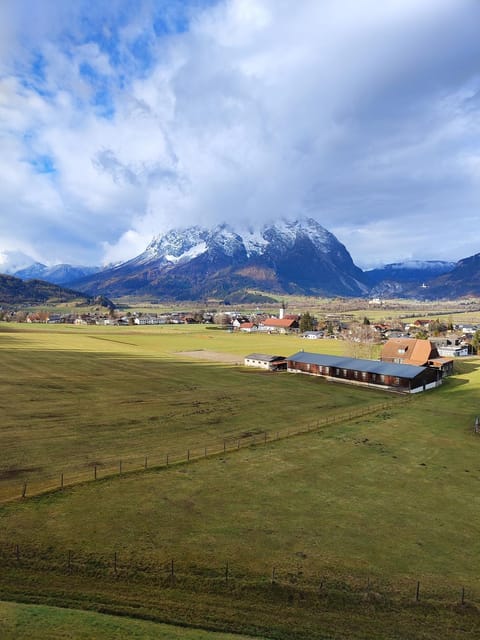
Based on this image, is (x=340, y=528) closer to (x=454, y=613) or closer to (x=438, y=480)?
(x=454, y=613)

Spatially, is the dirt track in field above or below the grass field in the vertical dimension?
above

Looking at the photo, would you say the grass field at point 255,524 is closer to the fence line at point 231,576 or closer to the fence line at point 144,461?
the fence line at point 231,576

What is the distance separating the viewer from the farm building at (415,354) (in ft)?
284

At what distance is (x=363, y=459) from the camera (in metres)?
37.2

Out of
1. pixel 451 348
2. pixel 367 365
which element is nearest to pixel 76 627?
pixel 367 365

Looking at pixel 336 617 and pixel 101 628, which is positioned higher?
pixel 101 628

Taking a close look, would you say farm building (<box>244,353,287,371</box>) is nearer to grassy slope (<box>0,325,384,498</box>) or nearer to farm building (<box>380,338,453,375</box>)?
grassy slope (<box>0,325,384,498</box>)

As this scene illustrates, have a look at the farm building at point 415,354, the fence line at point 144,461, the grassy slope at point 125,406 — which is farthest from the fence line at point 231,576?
the farm building at point 415,354

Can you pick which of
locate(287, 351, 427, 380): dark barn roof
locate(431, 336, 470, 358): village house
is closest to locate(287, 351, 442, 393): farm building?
locate(287, 351, 427, 380): dark barn roof

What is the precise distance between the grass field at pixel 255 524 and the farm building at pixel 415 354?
36833 mm

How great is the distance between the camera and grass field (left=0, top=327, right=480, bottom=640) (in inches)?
731

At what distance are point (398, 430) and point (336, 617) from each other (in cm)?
3196

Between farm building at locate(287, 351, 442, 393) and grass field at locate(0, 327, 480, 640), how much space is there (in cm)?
1940

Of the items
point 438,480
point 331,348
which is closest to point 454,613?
point 438,480
